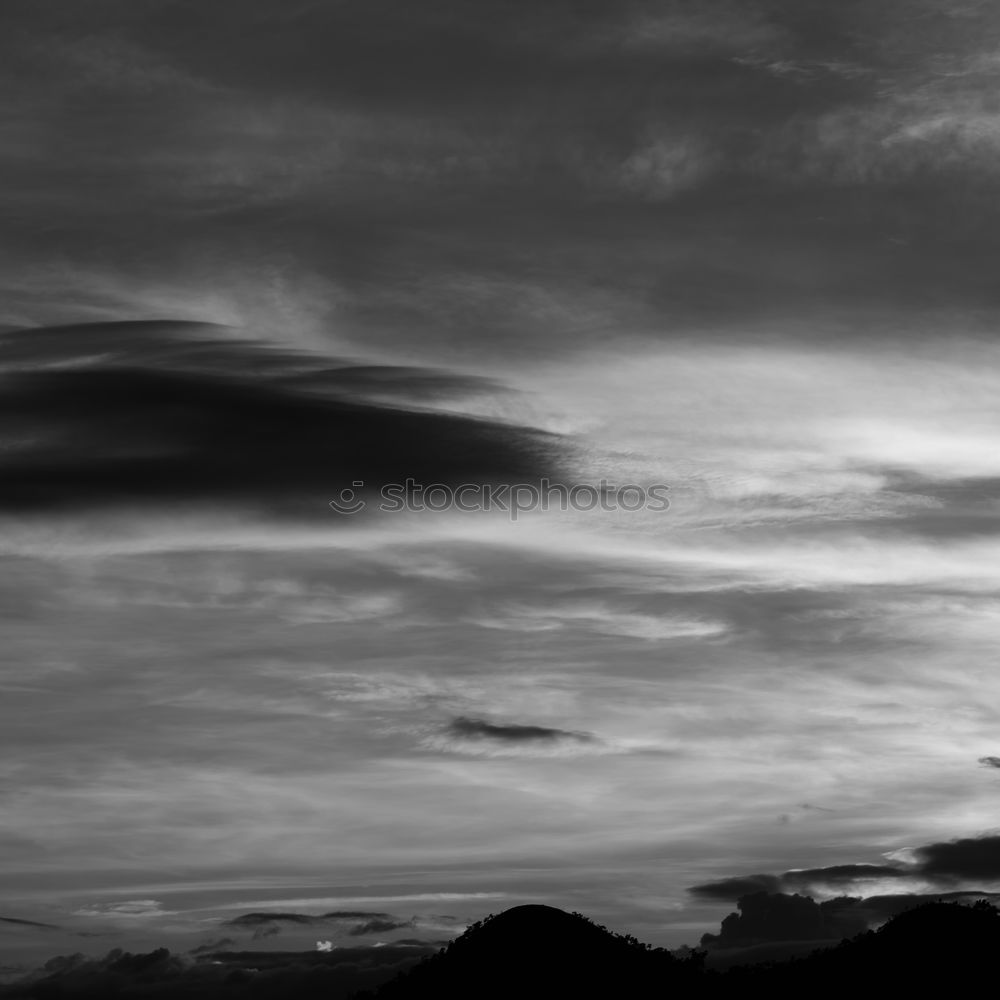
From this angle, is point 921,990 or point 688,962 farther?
point 688,962

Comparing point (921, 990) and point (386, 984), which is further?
point (386, 984)

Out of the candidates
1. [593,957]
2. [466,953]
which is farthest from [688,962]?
[466,953]

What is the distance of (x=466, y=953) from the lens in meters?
136

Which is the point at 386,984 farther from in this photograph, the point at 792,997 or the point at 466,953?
the point at 792,997

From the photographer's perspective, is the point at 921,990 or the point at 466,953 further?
the point at 466,953

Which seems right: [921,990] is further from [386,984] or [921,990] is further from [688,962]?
[386,984]

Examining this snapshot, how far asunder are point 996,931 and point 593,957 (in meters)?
33.6

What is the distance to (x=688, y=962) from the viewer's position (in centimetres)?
13600

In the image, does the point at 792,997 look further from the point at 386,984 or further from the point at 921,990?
the point at 386,984

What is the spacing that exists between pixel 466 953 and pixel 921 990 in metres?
37.7

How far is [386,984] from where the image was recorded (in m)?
134

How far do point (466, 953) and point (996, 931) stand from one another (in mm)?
44364

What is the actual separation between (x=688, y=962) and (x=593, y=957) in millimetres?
8124

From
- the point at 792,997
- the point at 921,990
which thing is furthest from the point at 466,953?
the point at 921,990
